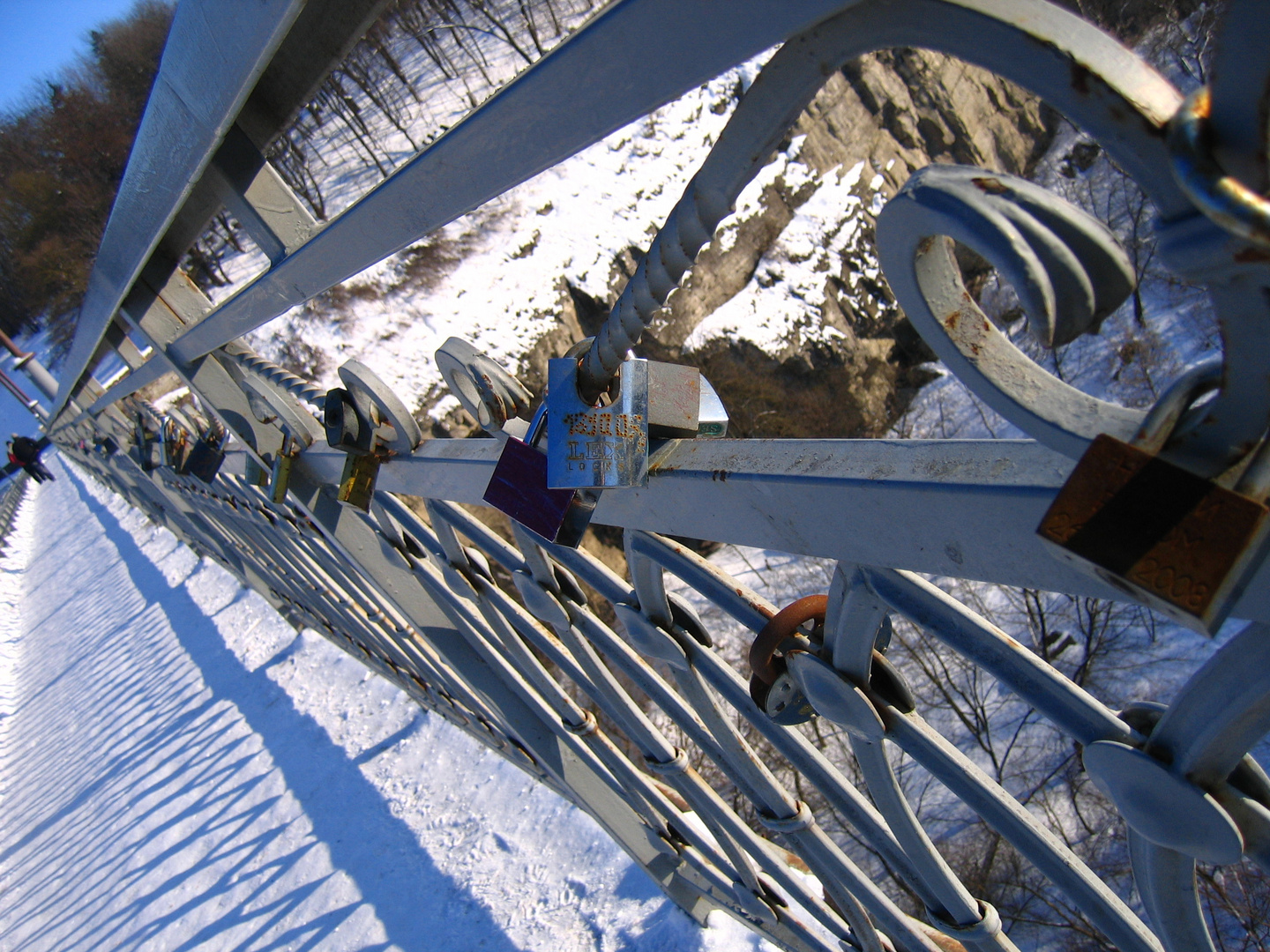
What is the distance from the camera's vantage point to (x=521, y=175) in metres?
0.45

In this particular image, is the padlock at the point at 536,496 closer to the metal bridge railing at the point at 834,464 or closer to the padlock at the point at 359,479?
the metal bridge railing at the point at 834,464

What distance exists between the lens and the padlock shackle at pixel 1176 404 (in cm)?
24

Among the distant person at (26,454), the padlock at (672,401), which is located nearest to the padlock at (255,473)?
the padlock at (672,401)

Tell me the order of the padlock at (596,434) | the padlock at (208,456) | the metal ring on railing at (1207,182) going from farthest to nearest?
the padlock at (208,456) → the padlock at (596,434) → the metal ring on railing at (1207,182)

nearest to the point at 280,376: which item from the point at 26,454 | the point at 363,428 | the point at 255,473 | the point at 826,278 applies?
the point at 363,428

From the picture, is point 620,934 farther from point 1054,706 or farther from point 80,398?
point 80,398

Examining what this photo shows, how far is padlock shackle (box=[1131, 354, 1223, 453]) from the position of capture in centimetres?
24

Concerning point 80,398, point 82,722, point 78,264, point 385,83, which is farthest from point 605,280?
point 78,264

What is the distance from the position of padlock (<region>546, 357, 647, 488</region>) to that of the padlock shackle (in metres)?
0.31

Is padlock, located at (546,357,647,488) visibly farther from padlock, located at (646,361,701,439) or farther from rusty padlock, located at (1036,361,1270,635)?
rusty padlock, located at (1036,361,1270,635)

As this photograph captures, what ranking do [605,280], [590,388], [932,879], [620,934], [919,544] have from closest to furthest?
[919,544] → [590,388] → [932,879] → [620,934] → [605,280]

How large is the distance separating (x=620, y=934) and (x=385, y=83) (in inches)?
696

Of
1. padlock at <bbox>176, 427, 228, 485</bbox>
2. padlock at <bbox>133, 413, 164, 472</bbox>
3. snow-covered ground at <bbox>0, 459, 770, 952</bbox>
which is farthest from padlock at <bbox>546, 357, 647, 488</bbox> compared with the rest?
padlock at <bbox>133, 413, 164, 472</bbox>

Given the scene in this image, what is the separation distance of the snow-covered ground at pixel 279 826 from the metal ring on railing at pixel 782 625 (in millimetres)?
968
